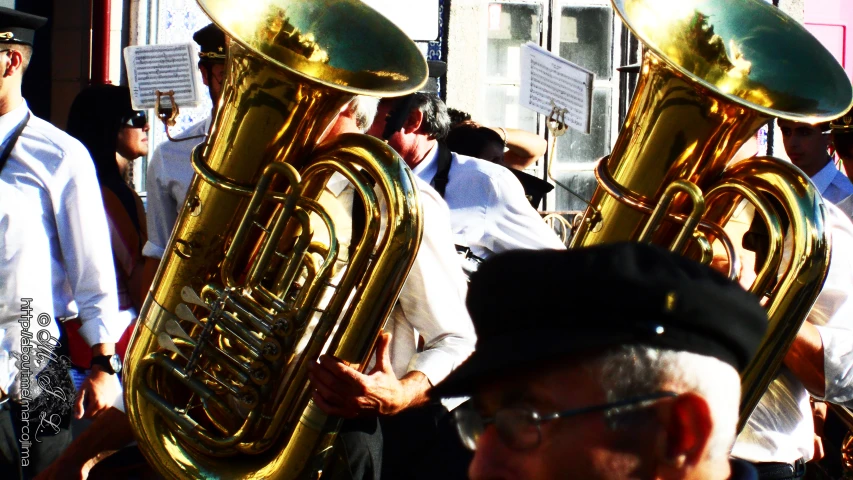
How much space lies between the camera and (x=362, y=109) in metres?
2.83

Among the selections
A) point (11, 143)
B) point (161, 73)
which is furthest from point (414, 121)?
Result: point (11, 143)

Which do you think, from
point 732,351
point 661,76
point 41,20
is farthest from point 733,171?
point 41,20

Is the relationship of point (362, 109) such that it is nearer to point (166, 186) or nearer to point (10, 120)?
point (166, 186)

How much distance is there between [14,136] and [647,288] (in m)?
2.58

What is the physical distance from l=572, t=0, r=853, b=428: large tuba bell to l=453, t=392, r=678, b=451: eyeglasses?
3.38ft

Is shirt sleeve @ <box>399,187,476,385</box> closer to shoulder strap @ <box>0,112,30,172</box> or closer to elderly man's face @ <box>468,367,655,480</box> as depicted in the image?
elderly man's face @ <box>468,367,655,480</box>

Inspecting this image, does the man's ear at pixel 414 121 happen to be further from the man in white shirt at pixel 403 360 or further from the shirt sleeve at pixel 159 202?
the man in white shirt at pixel 403 360

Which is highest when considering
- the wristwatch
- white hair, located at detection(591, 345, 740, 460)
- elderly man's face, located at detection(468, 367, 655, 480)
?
white hair, located at detection(591, 345, 740, 460)

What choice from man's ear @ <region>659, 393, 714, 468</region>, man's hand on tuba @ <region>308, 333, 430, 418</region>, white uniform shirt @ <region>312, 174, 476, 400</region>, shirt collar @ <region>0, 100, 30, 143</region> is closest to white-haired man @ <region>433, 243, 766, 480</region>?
man's ear @ <region>659, 393, 714, 468</region>

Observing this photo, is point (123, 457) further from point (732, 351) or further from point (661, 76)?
point (732, 351)

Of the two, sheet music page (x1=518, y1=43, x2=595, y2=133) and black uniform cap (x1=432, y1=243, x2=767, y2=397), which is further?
sheet music page (x1=518, y1=43, x2=595, y2=133)

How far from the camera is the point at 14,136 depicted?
345cm

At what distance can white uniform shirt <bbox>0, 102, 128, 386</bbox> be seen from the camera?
3.40 metres

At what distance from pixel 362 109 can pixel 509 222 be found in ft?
5.08
